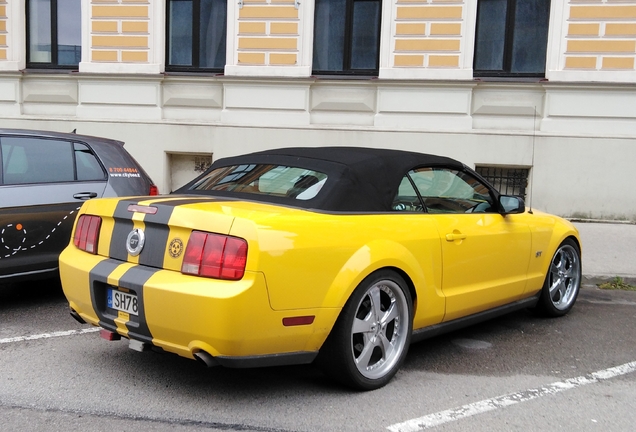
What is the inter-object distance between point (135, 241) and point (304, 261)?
0.99m

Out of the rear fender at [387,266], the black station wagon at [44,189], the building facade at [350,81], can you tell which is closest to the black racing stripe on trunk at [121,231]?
the rear fender at [387,266]

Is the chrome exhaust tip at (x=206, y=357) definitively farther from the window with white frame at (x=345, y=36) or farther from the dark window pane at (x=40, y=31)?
the dark window pane at (x=40, y=31)

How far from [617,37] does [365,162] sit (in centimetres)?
886

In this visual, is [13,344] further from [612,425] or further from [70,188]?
[612,425]

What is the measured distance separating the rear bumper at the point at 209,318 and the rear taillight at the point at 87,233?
267mm

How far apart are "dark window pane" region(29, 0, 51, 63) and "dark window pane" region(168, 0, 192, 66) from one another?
261 centimetres

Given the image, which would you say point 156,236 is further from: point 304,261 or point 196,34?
point 196,34

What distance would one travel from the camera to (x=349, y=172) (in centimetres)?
409

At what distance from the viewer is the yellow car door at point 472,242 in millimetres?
4430

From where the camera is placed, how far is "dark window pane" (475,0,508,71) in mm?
12117

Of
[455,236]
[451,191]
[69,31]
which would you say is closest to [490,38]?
[451,191]

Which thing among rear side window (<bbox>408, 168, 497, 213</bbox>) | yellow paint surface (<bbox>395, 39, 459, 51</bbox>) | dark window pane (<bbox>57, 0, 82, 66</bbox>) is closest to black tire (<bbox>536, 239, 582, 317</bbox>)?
rear side window (<bbox>408, 168, 497, 213</bbox>)

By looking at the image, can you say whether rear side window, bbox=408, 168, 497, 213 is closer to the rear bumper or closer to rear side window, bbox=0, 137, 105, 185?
the rear bumper

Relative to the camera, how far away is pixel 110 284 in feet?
12.1
